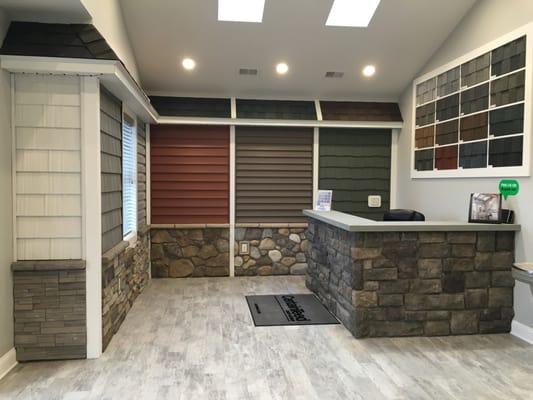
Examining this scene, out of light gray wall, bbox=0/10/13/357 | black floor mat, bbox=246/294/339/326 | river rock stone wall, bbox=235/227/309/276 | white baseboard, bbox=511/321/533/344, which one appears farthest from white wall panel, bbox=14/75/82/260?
white baseboard, bbox=511/321/533/344

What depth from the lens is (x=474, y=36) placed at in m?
4.35

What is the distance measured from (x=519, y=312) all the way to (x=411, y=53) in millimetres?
3058

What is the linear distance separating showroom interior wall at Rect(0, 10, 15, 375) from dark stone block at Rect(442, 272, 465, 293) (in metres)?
3.34

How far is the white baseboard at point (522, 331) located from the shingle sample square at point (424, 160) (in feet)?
6.55

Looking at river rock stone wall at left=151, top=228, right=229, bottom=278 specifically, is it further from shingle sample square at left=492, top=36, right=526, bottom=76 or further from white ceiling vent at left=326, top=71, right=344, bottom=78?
shingle sample square at left=492, top=36, right=526, bottom=76

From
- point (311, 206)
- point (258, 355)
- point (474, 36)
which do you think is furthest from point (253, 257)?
point (474, 36)

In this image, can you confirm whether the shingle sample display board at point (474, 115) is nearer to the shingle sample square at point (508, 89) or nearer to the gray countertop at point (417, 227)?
the shingle sample square at point (508, 89)

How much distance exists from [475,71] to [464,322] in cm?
238

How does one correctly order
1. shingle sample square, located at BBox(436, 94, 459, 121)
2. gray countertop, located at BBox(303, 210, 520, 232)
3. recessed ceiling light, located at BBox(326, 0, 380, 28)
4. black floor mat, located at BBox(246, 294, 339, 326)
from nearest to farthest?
gray countertop, located at BBox(303, 210, 520, 232)
black floor mat, located at BBox(246, 294, 339, 326)
shingle sample square, located at BBox(436, 94, 459, 121)
recessed ceiling light, located at BBox(326, 0, 380, 28)

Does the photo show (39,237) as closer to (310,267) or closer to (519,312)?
(310,267)

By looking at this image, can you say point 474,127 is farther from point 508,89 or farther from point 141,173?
point 141,173

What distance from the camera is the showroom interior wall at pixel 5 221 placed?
2955mm

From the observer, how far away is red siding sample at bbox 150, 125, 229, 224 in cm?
587

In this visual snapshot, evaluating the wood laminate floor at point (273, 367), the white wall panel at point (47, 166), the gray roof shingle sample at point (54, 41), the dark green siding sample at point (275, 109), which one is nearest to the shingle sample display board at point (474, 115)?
the dark green siding sample at point (275, 109)
